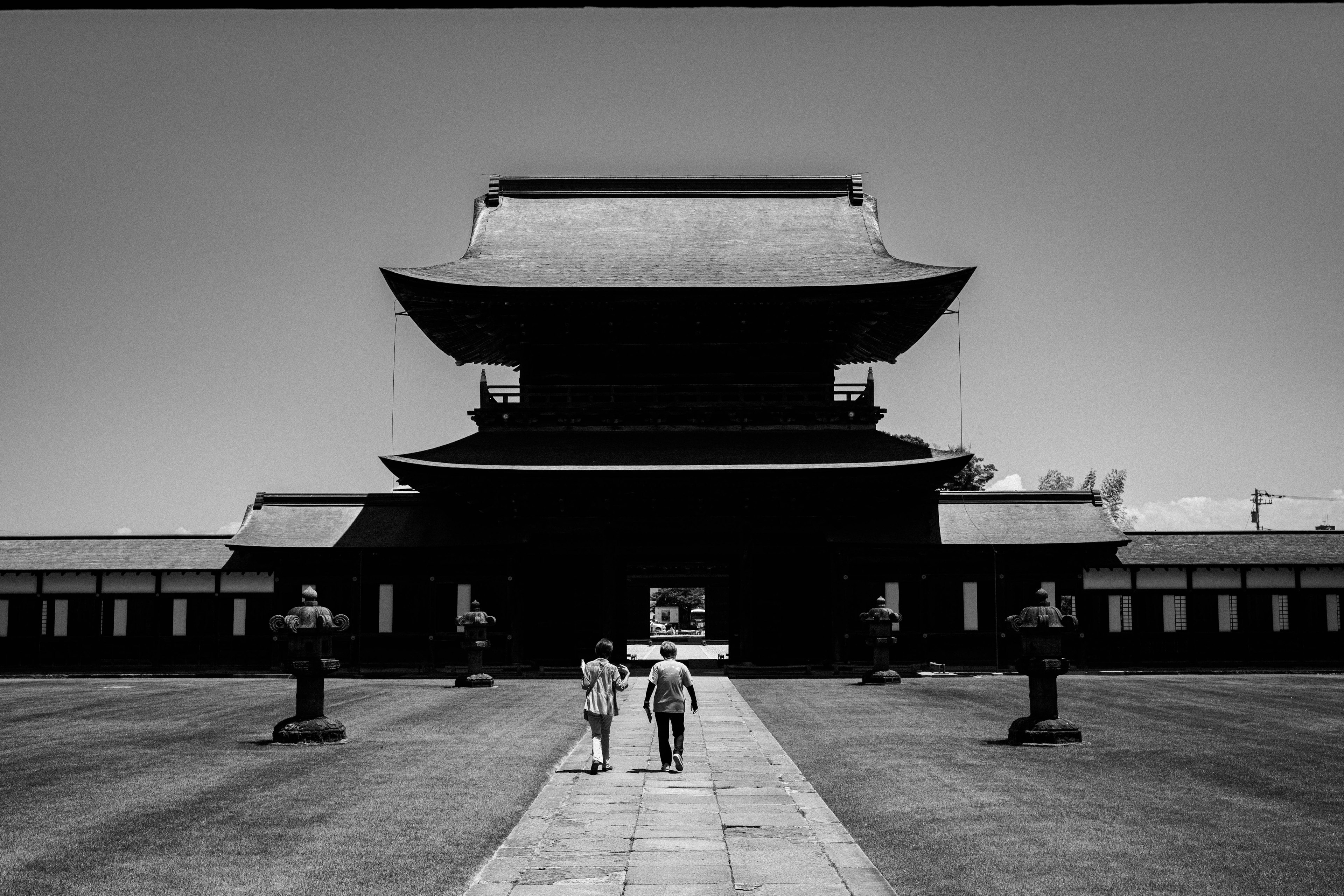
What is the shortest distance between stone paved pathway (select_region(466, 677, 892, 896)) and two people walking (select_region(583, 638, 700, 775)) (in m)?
0.25

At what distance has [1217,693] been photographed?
26516 mm

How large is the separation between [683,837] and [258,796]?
5031 mm

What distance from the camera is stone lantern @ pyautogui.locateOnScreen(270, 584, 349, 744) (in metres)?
17.5

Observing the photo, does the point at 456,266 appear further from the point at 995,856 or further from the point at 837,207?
the point at 995,856

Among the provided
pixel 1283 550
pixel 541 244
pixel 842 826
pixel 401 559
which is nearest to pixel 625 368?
pixel 541 244

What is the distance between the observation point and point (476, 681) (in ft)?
93.9

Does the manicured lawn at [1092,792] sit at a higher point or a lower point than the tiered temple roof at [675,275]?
lower

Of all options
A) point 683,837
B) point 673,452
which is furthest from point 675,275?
point 683,837

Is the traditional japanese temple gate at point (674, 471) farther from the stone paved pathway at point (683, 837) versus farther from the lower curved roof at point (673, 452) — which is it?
the stone paved pathway at point (683, 837)

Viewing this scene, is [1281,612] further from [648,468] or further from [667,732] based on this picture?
[667,732]

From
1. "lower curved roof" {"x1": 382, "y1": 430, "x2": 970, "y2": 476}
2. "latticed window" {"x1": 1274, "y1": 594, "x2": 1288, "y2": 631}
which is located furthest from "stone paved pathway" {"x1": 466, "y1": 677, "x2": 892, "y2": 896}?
"latticed window" {"x1": 1274, "y1": 594, "x2": 1288, "y2": 631}

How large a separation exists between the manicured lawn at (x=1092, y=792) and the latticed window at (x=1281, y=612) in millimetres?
12161

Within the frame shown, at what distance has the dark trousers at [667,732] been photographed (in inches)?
586

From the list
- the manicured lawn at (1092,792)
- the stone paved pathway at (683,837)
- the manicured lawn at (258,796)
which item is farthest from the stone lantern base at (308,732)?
the manicured lawn at (1092,792)
